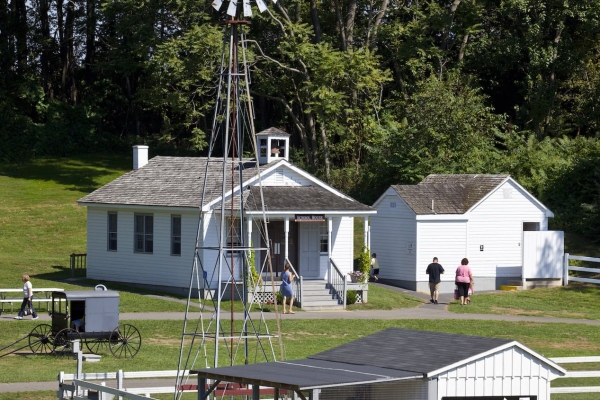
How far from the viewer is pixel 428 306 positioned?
37844 mm

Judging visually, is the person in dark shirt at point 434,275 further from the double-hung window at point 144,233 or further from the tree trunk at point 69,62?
the tree trunk at point 69,62

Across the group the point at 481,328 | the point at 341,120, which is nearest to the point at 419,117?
the point at 341,120

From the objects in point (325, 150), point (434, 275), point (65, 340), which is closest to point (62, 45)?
point (325, 150)

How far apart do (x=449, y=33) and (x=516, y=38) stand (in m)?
4.19

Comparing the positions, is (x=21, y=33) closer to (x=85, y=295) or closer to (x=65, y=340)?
(x=85, y=295)

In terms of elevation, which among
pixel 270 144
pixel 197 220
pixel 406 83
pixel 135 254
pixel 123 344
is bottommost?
pixel 123 344

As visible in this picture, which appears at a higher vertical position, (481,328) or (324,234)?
(324,234)

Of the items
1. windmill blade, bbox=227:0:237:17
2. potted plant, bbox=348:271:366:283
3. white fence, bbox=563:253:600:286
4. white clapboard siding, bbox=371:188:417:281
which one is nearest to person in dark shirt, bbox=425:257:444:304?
potted plant, bbox=348:271:366:283

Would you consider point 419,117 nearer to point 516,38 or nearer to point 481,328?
point 516,38

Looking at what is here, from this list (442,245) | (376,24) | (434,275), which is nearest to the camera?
(434,275)

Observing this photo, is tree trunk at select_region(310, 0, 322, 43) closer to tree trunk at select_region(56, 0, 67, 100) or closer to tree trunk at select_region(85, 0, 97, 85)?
tree trunk at select_region(85, 0, 97, 85)

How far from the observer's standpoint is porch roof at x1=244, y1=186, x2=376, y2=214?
123ft

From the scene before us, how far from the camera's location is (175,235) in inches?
1553

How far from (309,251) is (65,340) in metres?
14.4
